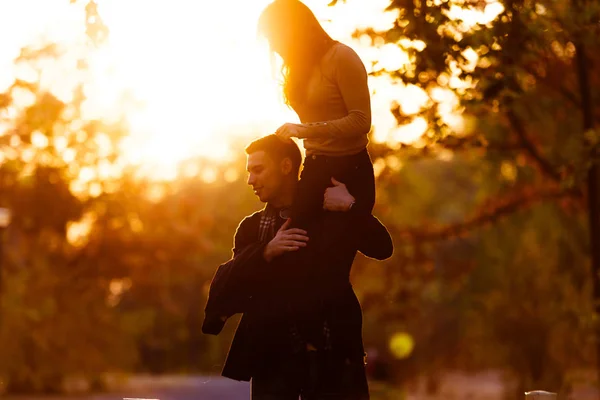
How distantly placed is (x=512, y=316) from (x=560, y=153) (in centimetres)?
915

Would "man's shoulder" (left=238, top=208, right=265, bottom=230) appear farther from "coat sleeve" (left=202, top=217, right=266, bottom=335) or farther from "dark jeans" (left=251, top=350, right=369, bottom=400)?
"dark jeans" (left=251, top=350, right=369, bottom=400)

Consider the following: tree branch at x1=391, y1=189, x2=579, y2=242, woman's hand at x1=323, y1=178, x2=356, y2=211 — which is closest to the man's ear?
woman's hand at x1=323, y1=178, x2=356, y2=211

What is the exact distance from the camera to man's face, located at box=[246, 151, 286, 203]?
5.64 meters

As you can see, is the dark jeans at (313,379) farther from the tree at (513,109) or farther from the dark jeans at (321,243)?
the tree at (513,109)

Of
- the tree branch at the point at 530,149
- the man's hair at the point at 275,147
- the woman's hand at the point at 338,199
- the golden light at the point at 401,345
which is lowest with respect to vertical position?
the woman's hand at the point at 338,199

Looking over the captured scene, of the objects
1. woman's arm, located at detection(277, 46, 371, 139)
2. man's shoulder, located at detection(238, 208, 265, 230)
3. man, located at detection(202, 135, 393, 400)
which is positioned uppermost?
woman's arm, located at detection(277, 46, 371, 139)

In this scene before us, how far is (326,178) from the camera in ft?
18.4

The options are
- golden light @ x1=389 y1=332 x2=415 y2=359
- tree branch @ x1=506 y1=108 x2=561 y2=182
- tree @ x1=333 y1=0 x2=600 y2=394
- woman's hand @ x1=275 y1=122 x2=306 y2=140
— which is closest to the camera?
woman's hand @ x1=275 y1=122 x2=306 y2=140

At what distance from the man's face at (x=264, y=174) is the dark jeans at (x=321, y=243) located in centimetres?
11

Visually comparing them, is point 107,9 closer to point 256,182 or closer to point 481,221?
point 256,182

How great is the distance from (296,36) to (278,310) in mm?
1266

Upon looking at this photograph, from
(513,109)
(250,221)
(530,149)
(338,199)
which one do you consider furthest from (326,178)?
(530,149)

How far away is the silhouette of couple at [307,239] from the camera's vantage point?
5.53 m

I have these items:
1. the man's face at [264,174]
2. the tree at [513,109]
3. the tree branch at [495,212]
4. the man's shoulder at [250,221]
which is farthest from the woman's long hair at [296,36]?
the tree branch at [495,212]
